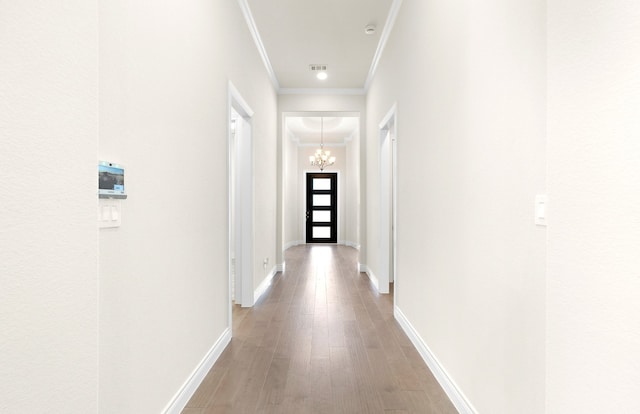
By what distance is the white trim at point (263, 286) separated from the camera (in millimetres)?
4442

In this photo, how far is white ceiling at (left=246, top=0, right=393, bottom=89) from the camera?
373 centimetres

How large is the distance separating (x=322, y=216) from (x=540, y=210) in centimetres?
1013

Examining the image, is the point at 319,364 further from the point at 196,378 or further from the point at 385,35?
the point at 385,35

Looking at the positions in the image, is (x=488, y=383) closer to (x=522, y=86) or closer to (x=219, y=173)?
(x=522, y=86)

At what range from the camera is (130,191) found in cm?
154

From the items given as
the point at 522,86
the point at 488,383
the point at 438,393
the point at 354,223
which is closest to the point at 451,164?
the point at 522,86

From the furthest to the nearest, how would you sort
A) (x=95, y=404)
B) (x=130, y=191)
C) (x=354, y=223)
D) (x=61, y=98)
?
(x=354, y=223) → (x=130, y=191) → (x=95, y=404) → (x=61, y=98)

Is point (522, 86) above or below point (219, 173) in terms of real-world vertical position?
above

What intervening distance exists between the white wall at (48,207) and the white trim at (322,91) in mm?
5416

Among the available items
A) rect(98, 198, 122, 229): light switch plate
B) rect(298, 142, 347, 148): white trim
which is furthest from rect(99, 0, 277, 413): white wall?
rect(298, 142, 347, 148): white trim

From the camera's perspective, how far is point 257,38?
4.35 m

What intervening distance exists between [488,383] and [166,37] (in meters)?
2.32

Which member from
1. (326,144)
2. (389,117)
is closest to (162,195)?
(389,117)

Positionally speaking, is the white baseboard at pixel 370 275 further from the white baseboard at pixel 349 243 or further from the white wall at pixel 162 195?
the white baseboard at pixel 349 243
